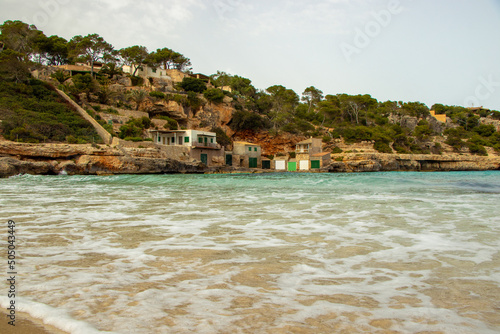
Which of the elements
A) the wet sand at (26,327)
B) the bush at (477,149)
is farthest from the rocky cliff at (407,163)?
the wet sand at (26,327)

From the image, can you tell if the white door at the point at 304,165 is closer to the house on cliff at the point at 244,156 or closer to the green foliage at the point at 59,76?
the house on cliff at the point at 244,156

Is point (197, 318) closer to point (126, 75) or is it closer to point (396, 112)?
point (126, 75)

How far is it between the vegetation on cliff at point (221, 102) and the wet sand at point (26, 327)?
3149 centimetres

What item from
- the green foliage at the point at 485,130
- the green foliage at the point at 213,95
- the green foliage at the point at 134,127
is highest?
the green foliage at the point at 213,95

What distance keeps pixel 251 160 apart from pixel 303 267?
45.7 metres

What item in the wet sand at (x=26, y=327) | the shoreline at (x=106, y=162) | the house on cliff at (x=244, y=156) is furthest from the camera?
the house on cliff at (x=244, y=156)

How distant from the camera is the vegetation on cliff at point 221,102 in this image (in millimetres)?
39406

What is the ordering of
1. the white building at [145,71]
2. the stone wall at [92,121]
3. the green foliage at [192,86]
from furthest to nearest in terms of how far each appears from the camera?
1. the white building at [145,71]
2. the green foliage at [192,86]
3. the stone wall at [92,121]

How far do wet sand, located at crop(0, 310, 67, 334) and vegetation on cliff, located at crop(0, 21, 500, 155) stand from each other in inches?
1240

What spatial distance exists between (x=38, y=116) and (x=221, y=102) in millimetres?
28083

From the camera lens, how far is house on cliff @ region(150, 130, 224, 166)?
41.7 m

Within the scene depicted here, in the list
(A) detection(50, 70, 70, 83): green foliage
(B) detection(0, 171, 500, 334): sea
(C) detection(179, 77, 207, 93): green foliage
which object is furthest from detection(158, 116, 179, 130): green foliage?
(B) detection(0, 171, 500, 334): sea

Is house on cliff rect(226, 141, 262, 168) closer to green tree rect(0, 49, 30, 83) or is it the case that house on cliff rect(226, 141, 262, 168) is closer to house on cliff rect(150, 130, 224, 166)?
house on cliff rect(150, 130, 224, 166)

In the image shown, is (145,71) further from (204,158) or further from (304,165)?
(304,165)
